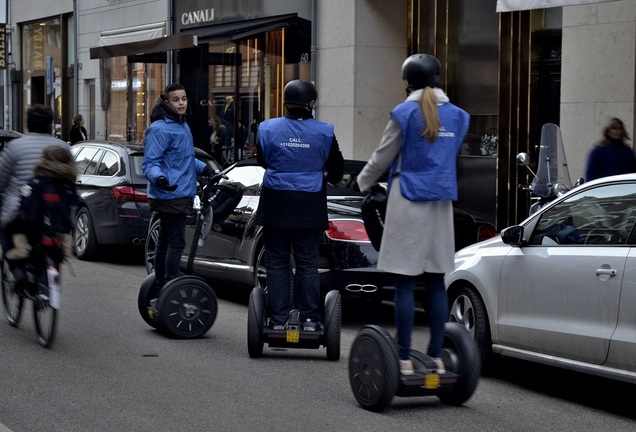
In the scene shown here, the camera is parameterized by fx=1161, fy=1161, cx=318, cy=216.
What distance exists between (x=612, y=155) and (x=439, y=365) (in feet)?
18.9

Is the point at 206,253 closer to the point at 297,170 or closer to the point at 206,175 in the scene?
the point at 206,175

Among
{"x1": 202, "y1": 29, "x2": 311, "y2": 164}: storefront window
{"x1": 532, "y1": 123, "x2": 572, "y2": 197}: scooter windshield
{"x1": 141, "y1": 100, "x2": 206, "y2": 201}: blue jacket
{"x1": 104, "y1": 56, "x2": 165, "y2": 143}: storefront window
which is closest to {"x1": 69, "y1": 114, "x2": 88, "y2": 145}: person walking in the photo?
{"x1": 104, "y1": 56, "x2": 165, "y2": 143}: storefront window

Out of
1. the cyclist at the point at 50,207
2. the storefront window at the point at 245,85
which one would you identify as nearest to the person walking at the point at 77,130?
the storefront window at the point at 245,85

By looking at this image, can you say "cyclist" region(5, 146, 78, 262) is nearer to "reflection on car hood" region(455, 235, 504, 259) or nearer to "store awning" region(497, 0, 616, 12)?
"reflection on car hood" region(455, 235, 504, 259)

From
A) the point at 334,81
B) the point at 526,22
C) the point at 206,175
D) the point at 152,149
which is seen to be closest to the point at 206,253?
the point at 206,175

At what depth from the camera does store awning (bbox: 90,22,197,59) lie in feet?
68.1

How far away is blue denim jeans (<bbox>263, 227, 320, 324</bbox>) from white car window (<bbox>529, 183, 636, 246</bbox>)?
4.96ft

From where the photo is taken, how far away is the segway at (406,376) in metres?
6.30

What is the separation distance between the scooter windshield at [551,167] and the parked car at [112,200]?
4.32 metres

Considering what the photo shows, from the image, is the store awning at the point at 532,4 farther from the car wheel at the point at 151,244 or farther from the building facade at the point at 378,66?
the car wheel at the point at 151,244

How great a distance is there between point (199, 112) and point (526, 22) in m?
11.0

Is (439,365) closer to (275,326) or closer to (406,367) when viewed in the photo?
(406,367)

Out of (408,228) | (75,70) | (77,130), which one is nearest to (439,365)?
(408,228)

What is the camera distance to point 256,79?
22984 millimetres
